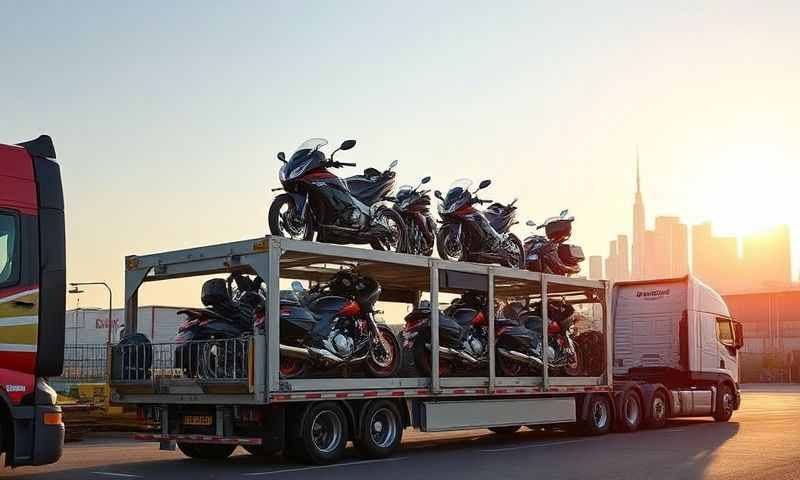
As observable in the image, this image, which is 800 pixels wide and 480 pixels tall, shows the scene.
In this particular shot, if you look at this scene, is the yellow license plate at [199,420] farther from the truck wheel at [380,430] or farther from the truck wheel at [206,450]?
the truck wheel at [380,430]

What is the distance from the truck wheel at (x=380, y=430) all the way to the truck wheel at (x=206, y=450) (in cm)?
197

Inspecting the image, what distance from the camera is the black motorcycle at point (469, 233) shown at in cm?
1691

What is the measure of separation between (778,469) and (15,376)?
8588 mm

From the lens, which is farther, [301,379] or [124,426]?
[124,426]

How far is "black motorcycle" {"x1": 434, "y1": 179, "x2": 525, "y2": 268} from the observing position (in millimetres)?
16906

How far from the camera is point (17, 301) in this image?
385 inches

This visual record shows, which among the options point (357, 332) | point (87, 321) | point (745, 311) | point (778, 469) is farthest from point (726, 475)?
point (745, 311)

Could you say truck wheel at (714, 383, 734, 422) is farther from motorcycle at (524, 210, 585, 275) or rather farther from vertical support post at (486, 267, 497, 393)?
vertical support post at (486, 267, 497, 393)

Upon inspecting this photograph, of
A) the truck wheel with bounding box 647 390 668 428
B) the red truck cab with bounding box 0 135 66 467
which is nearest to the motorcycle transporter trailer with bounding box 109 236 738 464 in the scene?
the red truck cab with bounding box 0 135 66 467

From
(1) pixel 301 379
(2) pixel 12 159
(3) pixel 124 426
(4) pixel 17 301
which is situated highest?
(2) pixel 12 159

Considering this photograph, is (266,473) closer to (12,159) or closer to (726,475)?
(12,159)

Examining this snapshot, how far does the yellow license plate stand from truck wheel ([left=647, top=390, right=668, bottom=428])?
9667 millimetres

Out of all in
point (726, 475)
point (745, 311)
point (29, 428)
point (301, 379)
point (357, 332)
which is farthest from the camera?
point (745, 311)

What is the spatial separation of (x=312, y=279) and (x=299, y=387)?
11.7 ft
